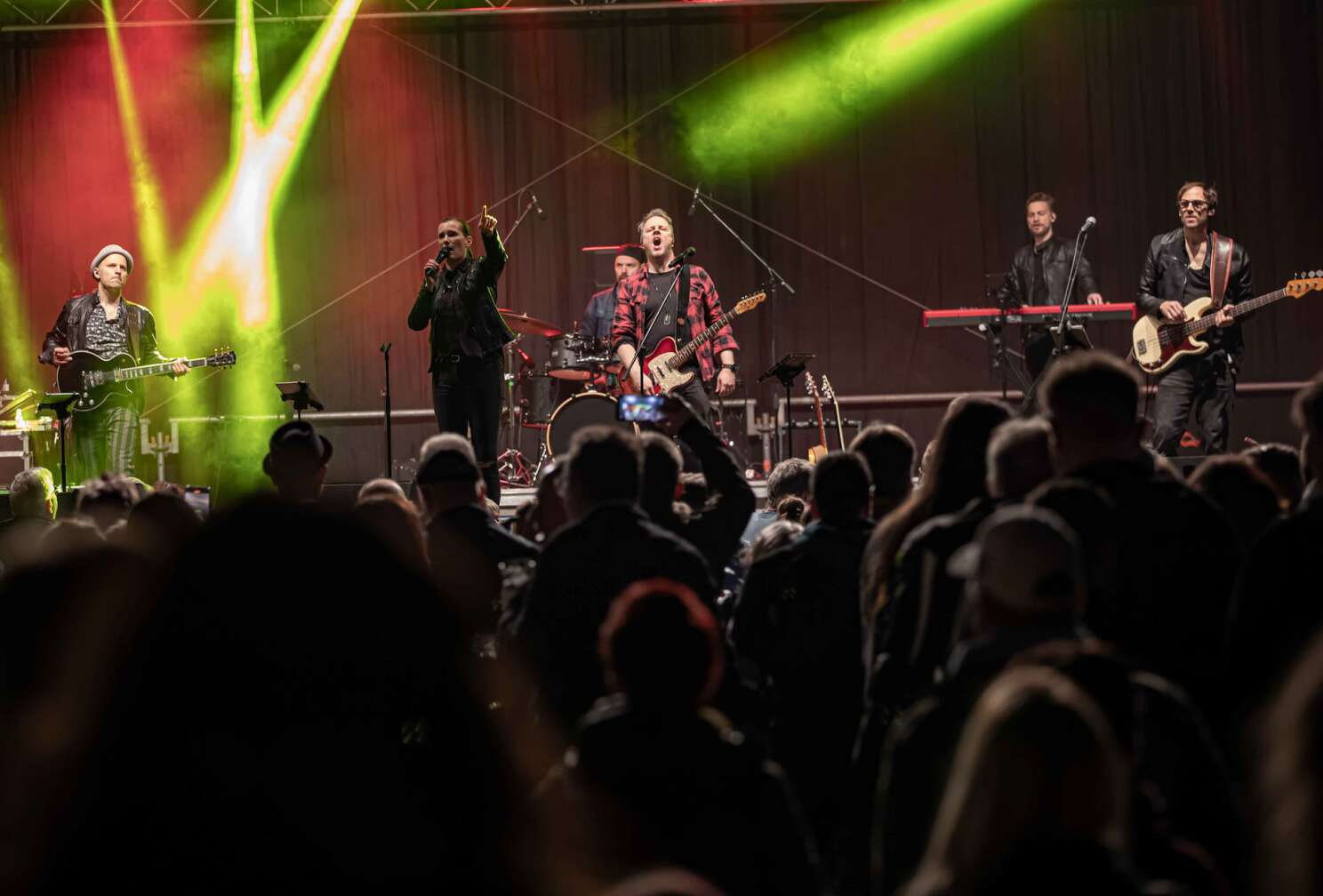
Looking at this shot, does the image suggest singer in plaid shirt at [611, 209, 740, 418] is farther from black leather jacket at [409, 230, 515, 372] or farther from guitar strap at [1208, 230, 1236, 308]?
guitar strap at [1208, 230, 1236, 308]

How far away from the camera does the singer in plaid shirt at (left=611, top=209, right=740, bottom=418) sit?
10.6m

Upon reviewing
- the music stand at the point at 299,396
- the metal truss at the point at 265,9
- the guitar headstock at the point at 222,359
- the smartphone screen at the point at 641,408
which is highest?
the metal truss at the point at 265,9

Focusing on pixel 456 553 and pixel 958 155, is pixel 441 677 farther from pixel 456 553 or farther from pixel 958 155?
pixel 958 155

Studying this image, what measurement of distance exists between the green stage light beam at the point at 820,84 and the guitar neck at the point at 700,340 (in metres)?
4.18

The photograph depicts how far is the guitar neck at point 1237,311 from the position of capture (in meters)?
10.1

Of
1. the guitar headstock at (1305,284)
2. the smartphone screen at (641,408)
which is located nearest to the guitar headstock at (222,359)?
the smartphone screen at (641,408)

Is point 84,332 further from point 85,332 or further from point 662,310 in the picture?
point 662,310

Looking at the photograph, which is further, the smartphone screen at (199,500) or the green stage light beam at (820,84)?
the green stage light beam at (820,84)

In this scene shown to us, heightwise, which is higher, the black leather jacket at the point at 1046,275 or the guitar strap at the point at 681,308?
the black leather jacket at the point at 1046,275

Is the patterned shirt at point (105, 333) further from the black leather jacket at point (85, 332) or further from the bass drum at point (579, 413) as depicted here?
the bass drum at point (579, 413)

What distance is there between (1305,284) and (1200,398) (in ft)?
4.14

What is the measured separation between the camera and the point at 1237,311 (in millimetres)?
10133

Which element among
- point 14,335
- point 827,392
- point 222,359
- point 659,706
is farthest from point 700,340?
point 659,706

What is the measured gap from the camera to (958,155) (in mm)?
14234
